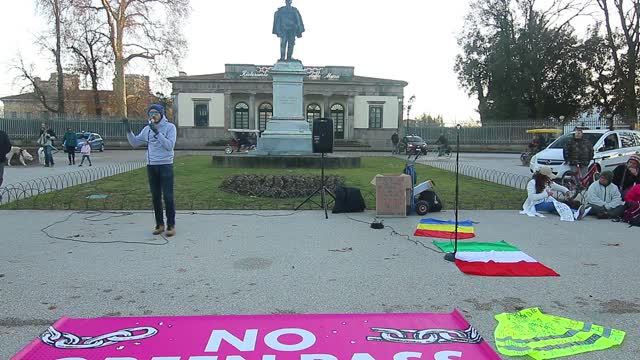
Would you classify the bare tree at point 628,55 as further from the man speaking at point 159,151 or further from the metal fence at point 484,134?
the man speaking at point 159,151

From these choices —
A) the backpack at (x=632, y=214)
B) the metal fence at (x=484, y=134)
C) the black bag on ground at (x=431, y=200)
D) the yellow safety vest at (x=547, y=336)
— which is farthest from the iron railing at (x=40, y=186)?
A: the metal fence at (x=484, y=134)

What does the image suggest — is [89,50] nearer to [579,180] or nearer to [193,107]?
[193,107]

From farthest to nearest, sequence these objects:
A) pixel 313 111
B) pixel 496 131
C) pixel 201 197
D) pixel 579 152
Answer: pixel 313 111 < pixel 496 131 < pixel 579 152 < pixel 201 197

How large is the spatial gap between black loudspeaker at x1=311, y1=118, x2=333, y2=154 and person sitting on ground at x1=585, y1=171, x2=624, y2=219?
17.5 ft

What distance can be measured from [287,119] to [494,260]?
1706cm

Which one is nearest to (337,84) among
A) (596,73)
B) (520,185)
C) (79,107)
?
(596,73)

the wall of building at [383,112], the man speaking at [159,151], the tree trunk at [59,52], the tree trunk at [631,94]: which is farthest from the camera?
the wall of building at [383,112]

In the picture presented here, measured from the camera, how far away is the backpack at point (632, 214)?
27.6ft

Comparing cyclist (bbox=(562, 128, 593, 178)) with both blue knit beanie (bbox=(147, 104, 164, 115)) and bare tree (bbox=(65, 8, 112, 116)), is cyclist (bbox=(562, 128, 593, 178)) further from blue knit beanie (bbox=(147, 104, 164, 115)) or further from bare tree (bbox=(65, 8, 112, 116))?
bare tree (bbox=(65, 8, 112, 116))

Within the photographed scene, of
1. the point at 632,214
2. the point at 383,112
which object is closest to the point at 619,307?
the point at 632,214

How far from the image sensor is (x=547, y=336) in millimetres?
3873

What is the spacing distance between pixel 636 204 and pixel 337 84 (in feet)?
142

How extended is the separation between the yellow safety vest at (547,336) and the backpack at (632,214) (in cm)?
539

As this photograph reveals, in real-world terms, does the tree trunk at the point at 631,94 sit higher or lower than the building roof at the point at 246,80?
lower
